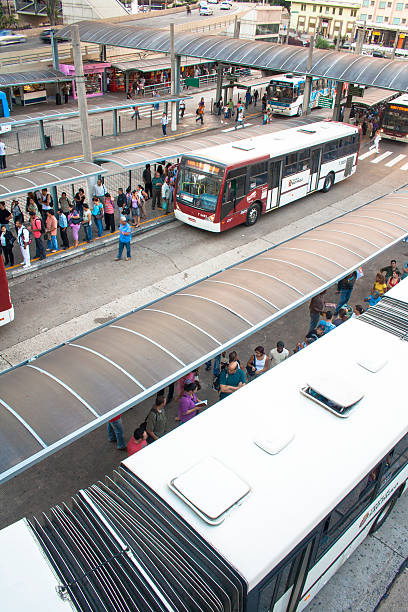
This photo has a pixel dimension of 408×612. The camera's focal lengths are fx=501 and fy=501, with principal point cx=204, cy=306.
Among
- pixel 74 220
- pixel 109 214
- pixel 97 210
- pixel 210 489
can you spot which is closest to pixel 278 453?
pixel 210 489

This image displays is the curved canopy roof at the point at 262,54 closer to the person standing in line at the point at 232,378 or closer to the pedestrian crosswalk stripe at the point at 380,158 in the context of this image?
the pedestrian crosswalk stripe at the point at 380,158

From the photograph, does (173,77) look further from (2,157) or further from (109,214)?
(109,214)

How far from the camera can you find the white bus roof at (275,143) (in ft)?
55.6

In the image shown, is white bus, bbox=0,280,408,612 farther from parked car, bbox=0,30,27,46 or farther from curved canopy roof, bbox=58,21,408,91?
parked car, bbox=0,30,27,46

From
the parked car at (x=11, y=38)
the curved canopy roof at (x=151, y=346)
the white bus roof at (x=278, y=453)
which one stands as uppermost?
the parked car at (x=11, y=38)

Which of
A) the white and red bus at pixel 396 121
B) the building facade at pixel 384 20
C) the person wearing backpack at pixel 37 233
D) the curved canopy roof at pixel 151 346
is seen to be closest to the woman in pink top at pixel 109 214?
the person wearing backpack at pixel 37 233

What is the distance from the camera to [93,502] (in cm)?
527

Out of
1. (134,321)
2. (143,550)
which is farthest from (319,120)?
(143,550)

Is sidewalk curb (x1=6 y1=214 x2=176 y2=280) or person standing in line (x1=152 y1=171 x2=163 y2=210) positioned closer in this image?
sidewalk curb (x1=6 y1=214 x2=176 y2=280)

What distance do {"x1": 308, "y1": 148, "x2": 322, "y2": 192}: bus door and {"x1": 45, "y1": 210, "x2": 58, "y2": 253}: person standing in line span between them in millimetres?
10545

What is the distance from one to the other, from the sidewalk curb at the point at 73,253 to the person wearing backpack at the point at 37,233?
31 centimetres

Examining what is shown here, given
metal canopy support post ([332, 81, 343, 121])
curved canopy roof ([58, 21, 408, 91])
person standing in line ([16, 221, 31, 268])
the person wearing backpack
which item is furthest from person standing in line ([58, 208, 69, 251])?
metal canopy support post ([332, 81, 343, 121])

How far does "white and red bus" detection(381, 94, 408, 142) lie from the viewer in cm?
3006

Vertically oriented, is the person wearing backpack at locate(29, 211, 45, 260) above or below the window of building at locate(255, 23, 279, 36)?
below
